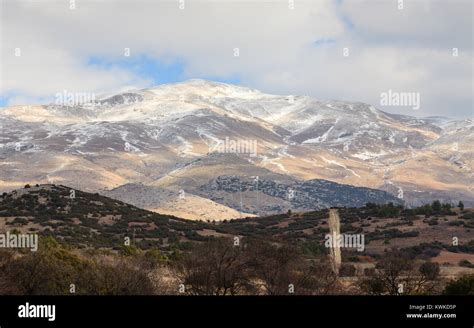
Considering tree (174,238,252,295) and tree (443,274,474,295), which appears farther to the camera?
tree (174,238,252,295)

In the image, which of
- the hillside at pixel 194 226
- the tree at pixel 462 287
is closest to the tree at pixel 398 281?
the tree at pixel 462 287

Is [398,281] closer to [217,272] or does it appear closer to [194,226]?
[217,272]

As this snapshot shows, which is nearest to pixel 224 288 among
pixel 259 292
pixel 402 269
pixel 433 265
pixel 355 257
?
pixel 259 292

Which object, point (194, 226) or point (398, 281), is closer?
point (398, 281)

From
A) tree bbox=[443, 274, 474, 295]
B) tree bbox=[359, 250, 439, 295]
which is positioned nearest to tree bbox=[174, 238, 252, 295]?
tree bbox=[359, 250, 439, 295]

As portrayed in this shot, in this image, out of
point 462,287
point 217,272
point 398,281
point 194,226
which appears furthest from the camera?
point 194,226

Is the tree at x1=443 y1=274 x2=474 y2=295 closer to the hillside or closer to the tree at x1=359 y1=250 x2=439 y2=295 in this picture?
the tree at x1=359 y1=250 x2=439 y2=295

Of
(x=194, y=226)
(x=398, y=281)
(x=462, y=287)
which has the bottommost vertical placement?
(x=398, y=281)

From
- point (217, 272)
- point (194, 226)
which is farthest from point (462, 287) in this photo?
point (194, 226)

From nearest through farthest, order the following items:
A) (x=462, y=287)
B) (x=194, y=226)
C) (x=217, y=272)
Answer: (x=462, y=287) < (x=217, y=272) < (x=194, y=226)

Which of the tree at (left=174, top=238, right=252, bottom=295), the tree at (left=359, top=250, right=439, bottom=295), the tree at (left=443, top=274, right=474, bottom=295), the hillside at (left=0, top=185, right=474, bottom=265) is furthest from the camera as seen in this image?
the hillside at (left=0, top=185, right=474, bottom=265)

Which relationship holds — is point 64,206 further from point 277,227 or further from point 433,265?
point 433,265

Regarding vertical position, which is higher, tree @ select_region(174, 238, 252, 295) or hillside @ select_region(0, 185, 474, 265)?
hillside @ select_region(0, 185, 474, 265)
